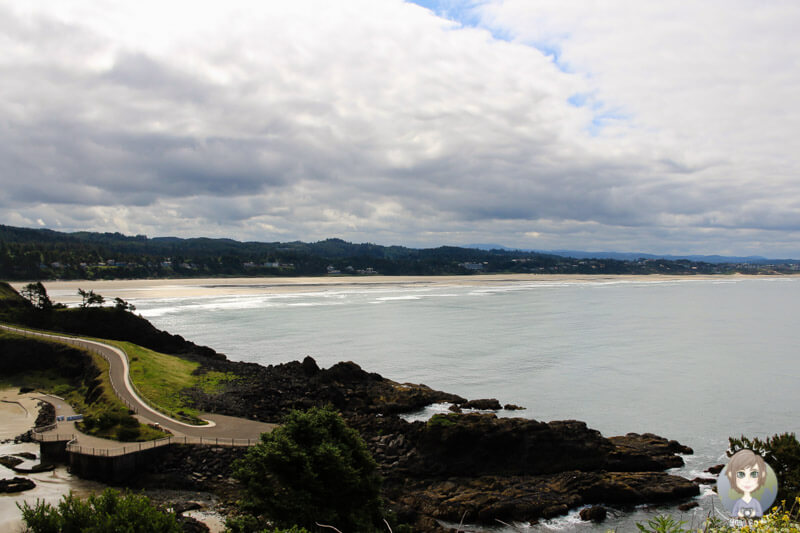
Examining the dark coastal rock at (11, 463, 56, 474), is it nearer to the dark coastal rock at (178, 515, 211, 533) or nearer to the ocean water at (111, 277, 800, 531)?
the dark coastal rock at (178, 515, 211, 533)

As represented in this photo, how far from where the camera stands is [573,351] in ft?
219

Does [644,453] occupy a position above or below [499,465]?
above

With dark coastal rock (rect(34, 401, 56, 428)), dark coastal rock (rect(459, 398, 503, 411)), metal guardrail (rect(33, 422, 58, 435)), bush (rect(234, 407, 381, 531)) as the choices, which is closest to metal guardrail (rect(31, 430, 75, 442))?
metal guardrail (rect(33, 422, 58, 435))

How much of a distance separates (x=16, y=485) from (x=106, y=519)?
1465 cm

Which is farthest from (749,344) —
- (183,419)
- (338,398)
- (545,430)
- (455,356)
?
(183,419)

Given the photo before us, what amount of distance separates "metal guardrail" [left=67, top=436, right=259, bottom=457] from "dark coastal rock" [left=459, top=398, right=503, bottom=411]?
17183 mm

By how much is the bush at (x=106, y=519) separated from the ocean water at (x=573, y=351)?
16.1m

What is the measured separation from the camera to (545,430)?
31875mm

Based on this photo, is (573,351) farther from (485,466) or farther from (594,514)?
(594,514)

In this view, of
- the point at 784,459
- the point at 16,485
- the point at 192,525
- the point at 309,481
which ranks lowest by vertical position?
the point at 16,485

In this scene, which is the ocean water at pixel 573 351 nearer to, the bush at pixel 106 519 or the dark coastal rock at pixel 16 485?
the bush at pixel 106 519

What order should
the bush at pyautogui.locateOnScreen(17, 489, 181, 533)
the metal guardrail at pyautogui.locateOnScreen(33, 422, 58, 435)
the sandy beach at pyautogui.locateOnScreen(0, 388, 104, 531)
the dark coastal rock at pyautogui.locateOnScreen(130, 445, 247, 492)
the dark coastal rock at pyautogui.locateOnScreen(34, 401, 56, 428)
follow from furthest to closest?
the dark coastal rock at pyautogui.locateOnScreen(34, 401, 56, 428), the metal guardrail at pyautogui.locateOnScreen(33, 422, 58, 435), the dark coastal rock at pyautogui.locateOnScreen(130, 445, 247, 492), the sandy beach at pyautogui.locateOnScreen(0, 388, 104, 531), the bush at pyautogui.locateOnScreen(17, 489, 181, 533)

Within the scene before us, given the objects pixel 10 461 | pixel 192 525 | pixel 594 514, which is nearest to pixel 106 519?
pixel 192 525

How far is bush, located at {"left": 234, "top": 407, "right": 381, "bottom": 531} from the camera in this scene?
19.3 m
